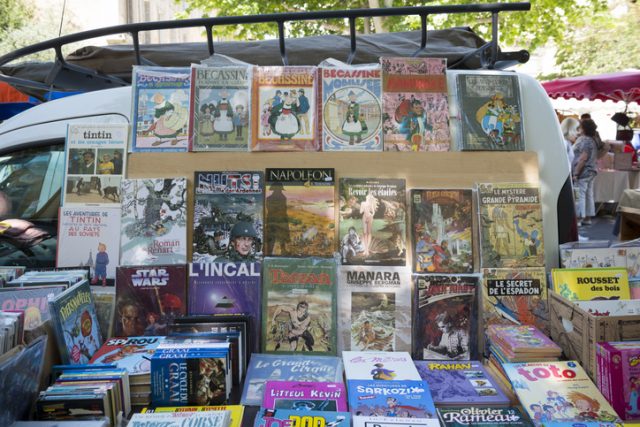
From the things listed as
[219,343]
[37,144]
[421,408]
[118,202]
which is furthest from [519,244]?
[37,144]

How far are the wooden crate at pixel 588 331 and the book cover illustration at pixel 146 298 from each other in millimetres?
1429

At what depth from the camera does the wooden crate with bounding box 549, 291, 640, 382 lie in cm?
159

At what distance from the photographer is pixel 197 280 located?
1966 mm

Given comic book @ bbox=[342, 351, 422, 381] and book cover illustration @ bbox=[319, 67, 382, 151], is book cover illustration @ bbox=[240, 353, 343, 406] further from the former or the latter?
book cover illustration @ bbox=[319, 67, 382, 151]

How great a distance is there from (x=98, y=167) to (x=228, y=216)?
1.91ft

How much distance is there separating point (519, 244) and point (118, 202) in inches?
64.2

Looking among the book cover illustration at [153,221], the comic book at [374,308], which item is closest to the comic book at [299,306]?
the comic book at [374,308]

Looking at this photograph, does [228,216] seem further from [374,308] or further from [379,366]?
[379,366]

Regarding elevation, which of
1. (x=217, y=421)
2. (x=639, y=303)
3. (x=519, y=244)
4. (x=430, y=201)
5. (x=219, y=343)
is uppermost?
(x=430, y=201)

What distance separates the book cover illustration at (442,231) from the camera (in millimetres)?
1976

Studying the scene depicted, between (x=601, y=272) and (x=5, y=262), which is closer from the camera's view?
(x=601, y=272)

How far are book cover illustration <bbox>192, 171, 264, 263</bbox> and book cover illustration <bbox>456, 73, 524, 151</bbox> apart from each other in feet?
2.88

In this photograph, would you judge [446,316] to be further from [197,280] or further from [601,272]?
[197,280]

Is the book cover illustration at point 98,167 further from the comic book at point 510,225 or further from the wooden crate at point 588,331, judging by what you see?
the wooden crate at point 588,331
